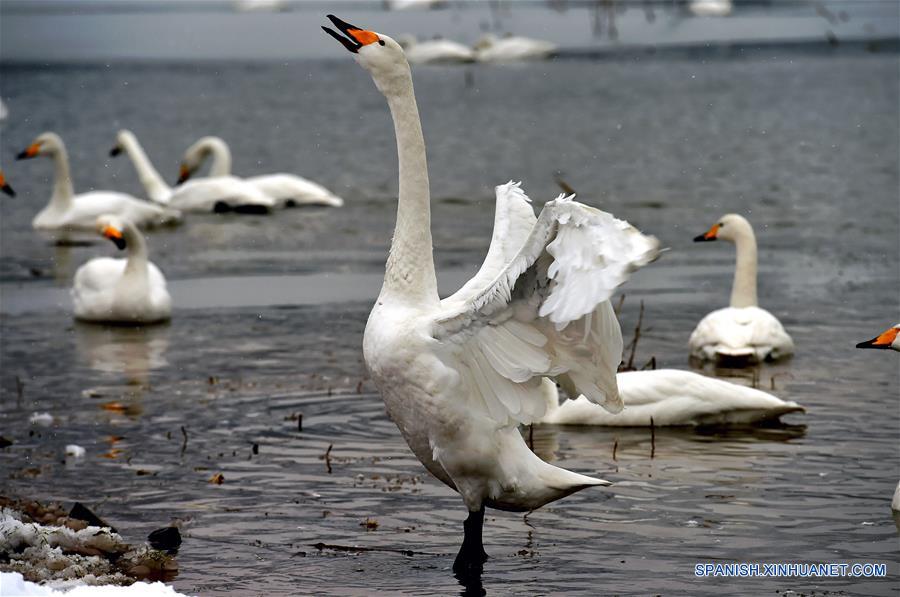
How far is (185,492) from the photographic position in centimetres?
813

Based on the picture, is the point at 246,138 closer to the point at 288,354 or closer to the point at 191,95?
the point at 191,95

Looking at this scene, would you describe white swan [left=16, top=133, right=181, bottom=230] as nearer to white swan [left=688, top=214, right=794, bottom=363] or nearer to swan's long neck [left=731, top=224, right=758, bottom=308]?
swan's long neck [left=731, top=224, right=758, bottom=308]

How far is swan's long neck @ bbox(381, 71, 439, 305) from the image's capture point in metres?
6.68

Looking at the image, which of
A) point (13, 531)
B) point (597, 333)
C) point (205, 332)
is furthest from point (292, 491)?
point (205, 332)

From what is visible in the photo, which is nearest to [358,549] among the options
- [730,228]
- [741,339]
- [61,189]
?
[741,339]

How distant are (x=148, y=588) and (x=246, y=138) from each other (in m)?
25.5

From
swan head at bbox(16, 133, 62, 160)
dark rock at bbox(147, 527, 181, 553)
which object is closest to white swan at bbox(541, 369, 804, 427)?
dark rock at bbox(147, 527, 181, 553)

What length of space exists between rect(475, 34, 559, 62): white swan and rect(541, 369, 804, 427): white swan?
38.2 meters

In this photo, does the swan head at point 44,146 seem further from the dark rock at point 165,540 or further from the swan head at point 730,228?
the dark rock at point 165,540

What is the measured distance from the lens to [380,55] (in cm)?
677

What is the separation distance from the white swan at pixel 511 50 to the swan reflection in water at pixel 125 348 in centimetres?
3473

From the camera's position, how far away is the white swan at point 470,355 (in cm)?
631

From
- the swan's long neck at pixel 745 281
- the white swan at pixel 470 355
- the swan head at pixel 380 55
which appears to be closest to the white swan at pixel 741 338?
the swan's long neck at pixel 745 281

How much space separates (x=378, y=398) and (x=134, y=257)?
4.23 metres
